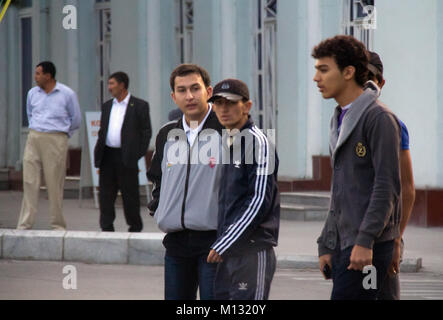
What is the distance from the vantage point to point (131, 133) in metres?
11.7

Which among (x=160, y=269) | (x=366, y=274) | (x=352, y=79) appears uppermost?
(x=352, y=79)

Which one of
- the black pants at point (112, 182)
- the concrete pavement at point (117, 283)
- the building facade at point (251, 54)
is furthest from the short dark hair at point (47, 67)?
the building facade at point (251, 54)

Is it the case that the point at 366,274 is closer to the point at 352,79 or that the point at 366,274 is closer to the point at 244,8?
the point at 352,79

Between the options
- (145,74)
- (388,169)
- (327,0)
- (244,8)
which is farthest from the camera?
(145,74)

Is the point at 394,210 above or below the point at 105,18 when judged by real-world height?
below

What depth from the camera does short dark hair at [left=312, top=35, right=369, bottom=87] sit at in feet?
15.4

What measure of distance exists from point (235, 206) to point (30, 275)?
4.90 m

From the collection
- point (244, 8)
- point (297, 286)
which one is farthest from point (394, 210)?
point (244, 8)

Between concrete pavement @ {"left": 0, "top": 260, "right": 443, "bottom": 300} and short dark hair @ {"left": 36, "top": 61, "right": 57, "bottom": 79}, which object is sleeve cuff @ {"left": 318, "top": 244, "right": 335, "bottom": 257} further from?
short dark hair @ {"left": 36, "top": 61, "right": 57, "bottom": 79}

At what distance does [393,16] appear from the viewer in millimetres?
13984

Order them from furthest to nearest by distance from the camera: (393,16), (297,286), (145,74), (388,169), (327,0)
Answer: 1. (145,74)
2. (327,0)
3. (393,16)
4. (297,286)
5. (388,169)

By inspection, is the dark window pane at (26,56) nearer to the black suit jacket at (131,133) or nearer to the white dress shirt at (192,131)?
the black suit jacket at (131,133)

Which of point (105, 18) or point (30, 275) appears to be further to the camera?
point (105, 18)

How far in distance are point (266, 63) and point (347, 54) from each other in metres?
12.4
